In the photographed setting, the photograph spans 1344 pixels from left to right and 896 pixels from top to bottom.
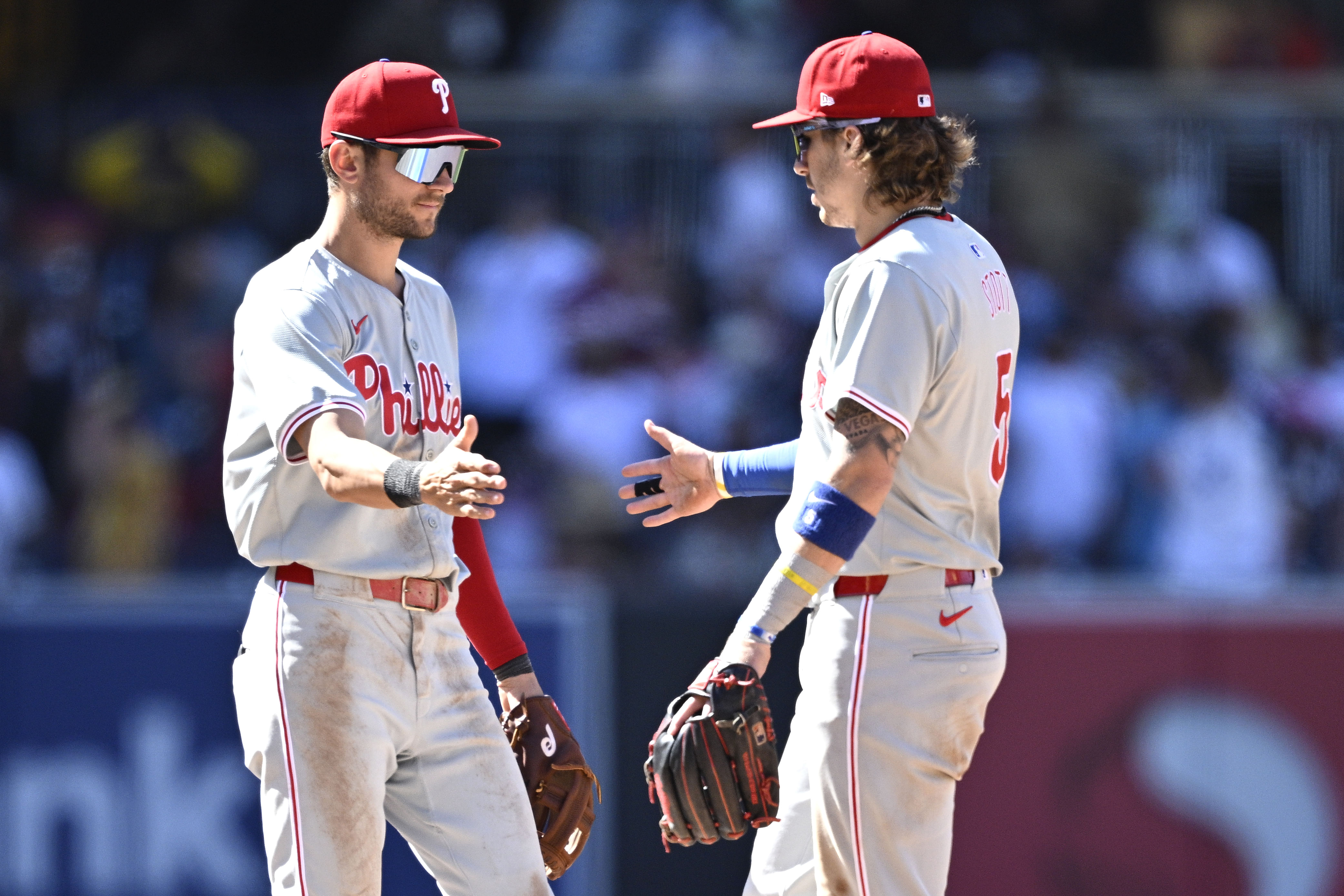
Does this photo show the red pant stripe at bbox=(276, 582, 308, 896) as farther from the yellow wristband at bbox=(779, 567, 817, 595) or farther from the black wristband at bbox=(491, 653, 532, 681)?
the yellow wristband at bbox=(779, 567, 817, 595)

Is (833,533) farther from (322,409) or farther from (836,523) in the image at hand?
(322,409)

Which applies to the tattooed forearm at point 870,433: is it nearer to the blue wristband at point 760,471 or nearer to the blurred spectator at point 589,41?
the blue wristband at point 760,471

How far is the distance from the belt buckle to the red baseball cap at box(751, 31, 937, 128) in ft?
4.03

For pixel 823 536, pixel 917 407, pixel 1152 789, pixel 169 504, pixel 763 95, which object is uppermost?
pixel 763 95

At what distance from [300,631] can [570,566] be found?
4.94m

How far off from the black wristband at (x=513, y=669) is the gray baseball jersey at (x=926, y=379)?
0.85 m

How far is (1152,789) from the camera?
7070 mm

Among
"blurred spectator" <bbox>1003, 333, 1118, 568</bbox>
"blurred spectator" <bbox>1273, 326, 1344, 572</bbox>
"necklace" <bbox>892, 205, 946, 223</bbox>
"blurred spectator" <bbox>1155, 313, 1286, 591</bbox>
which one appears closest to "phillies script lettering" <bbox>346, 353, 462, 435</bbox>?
"necklace" <bbox>892, 205, 946, 223</bbox>

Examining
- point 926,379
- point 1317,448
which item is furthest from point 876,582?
point 1317,448

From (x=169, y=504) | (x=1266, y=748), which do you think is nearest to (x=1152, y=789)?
(x=1266, y=748)

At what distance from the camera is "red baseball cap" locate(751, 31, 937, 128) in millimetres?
3760

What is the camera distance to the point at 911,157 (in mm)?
3807

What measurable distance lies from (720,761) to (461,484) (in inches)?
32.8

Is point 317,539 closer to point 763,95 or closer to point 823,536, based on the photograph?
point 823,536
